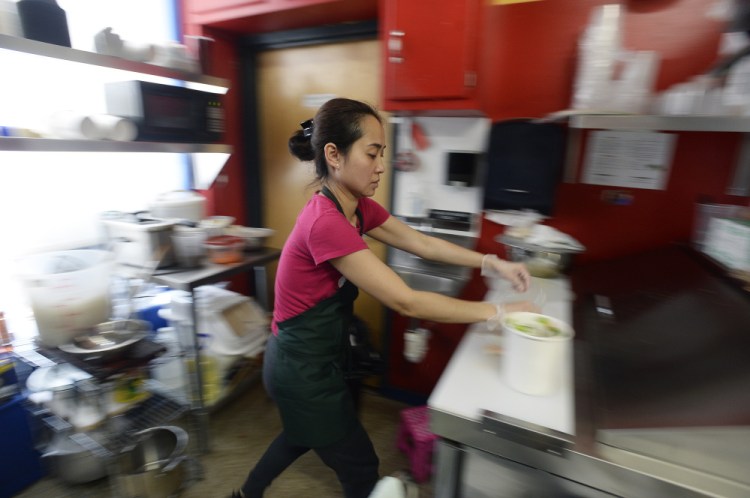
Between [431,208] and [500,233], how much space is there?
0.36m

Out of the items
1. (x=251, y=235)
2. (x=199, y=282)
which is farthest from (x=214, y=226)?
(x=199, y=282)

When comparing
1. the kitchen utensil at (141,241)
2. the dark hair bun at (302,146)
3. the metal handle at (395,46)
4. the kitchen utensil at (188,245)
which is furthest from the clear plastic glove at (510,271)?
the kitchen utensil at (141,241)

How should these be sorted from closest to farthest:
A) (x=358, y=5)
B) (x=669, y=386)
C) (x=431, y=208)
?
1. (x=669, y=386)
2. (x=358, y=5)
3. (x=431, y=208)

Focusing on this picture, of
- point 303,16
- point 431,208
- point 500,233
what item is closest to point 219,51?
point 303,16

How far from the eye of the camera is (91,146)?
1.57 meters

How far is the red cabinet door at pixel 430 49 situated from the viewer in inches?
52.2

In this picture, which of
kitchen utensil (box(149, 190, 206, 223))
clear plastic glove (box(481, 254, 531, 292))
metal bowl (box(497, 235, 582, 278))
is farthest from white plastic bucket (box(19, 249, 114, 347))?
metal bowl (box(497, 235, 582, 278))

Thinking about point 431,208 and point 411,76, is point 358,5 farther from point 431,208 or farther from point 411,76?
point 431,208

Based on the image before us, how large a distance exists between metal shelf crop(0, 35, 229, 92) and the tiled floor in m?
1.72

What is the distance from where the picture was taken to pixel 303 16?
189 cm

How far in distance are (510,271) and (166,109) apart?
1785mm

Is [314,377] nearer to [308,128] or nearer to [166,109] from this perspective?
[308,128]

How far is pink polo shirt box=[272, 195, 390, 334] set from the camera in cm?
98

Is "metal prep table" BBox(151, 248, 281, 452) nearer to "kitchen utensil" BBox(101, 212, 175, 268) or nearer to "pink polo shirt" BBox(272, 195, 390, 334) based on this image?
"kitchen utensil" BBox(101, 212, 175, 268)
